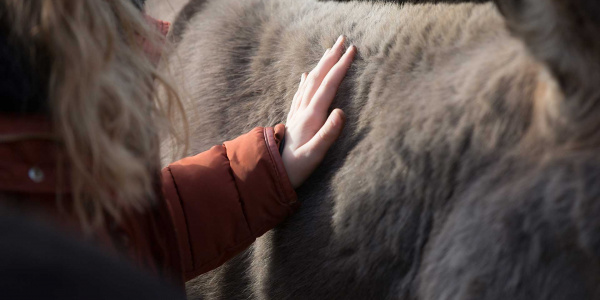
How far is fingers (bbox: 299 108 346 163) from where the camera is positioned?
130 cm

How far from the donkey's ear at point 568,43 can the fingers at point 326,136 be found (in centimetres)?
42

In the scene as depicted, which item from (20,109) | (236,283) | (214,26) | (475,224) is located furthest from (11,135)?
(214,26)

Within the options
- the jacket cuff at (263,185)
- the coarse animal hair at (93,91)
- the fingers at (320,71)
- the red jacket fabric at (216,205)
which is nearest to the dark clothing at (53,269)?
the coarse animal hair at (93,91)

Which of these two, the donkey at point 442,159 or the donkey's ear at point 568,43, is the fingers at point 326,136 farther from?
the donkey's ear at point 568,43

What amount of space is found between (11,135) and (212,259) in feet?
1.62

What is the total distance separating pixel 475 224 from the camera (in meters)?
1.04

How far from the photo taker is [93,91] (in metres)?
1.05

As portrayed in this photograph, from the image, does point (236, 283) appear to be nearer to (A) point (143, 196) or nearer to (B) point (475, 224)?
(A) point (143, 196)

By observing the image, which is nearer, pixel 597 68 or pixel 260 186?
pixel 597 68

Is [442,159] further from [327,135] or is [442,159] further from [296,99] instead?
[296,99]

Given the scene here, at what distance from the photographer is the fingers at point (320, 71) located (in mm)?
1387

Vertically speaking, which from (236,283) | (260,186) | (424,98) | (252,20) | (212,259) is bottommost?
(236,283)

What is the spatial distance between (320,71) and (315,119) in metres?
0.12

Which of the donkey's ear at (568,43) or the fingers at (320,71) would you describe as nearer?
the donkey's ear at (568,43)
